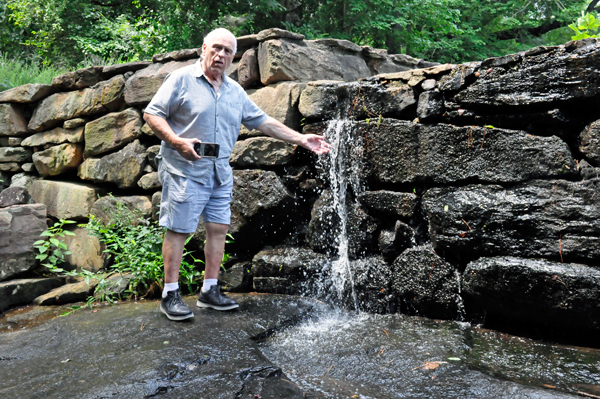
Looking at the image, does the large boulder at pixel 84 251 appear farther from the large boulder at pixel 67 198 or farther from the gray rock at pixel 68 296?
the gray rock at pixel 68 296

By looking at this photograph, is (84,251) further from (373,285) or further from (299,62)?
(373,285)

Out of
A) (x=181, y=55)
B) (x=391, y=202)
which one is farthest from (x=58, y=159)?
(x=391, y=202)

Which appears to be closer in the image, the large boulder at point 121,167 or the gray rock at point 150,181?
the gray rock at point 150,181

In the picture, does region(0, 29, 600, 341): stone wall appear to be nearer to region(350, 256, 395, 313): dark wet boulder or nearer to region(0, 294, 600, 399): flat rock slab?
region(350, 256, 395, 313): dark wet boulder

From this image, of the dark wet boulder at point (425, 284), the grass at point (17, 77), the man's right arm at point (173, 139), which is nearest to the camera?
the man's right arm at point (173, 139)

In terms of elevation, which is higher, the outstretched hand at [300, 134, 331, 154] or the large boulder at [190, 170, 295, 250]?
the outstretched hand at [300, 134, 331, 154]

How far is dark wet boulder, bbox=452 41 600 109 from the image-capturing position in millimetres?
2988

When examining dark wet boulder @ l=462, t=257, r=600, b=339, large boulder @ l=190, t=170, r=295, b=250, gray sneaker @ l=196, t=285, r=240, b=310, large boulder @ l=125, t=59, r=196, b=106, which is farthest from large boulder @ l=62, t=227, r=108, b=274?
dark wet boulder @ l=462, t=257, r=600, b=339

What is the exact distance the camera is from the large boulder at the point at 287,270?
159 inches

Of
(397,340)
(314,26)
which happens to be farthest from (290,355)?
(314,26)

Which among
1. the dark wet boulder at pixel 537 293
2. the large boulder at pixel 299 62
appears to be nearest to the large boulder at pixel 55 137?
the large boulder at pixel 299 62

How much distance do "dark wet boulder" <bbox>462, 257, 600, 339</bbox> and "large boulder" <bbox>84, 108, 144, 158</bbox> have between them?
374 centimetres

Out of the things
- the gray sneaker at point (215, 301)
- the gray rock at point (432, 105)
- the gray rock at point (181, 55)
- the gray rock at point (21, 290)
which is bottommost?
the gray rock at point (21, 290)

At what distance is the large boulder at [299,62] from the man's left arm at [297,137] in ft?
3.17
